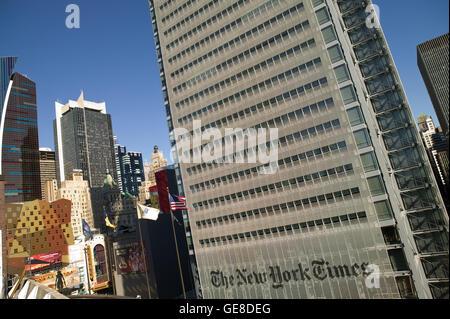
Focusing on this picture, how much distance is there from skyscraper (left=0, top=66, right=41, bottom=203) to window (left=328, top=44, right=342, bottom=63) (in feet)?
388

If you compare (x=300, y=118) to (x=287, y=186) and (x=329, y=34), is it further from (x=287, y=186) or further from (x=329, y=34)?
(x=329, y=34)

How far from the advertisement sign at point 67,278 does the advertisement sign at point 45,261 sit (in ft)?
6.74

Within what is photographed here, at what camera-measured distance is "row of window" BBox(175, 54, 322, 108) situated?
44.7 m

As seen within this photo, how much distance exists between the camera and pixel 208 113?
54562 millimetres

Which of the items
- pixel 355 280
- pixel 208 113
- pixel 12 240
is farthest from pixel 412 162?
pixel 12 240

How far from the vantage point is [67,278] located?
7831 centimetres

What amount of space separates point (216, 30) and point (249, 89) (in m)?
15.0

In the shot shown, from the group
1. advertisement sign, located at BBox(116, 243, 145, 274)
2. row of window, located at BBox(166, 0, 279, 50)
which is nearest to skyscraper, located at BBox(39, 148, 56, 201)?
advertisement sign, located at BBox(116, 243, 145, 274)

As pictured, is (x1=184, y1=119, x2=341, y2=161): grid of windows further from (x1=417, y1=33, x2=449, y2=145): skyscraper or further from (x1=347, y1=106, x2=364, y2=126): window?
(x1=417, y1=33, x2=449, y2=145): skyscraper

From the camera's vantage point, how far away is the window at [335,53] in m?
43.2

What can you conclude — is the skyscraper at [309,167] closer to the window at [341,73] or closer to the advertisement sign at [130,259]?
the window at [341,73]

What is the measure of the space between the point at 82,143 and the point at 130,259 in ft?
424

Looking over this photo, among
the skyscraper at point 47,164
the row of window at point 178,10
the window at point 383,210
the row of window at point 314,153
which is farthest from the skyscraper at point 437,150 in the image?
the skyscraper at point 47,164

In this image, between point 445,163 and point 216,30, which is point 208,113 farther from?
point 445,163
